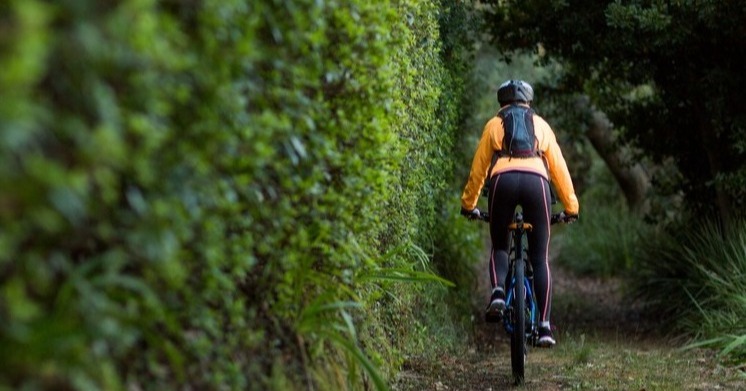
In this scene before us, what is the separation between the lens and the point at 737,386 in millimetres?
7207

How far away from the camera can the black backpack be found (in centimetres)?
747

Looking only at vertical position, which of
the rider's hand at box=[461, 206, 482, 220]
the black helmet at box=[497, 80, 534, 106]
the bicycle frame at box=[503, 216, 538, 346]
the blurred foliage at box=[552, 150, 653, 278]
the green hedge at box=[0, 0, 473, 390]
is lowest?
the green hedge at box=[0, 0, 473, 390]

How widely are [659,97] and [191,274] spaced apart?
939 cm

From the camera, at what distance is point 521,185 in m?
7.40

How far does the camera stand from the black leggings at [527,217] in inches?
292

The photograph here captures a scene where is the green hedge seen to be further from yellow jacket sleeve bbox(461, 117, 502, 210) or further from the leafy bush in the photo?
the leafy bush

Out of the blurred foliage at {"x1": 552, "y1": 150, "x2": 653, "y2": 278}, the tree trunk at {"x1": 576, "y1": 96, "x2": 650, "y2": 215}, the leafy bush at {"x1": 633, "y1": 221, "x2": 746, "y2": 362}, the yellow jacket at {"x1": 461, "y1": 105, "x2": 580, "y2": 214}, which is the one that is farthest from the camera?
the blurred foliage at {"x1": 552, "y1": 150, "x2": 653, "y2": 278}

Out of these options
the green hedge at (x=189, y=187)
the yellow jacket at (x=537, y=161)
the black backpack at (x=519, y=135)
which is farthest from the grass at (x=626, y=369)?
the green hedge at (x=189, y=187)

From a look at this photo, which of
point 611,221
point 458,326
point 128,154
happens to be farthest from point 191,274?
point 611,221

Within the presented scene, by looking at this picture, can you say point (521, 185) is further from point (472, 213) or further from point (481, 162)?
point (472, 213)

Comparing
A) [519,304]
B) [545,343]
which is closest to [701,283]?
[545,343]

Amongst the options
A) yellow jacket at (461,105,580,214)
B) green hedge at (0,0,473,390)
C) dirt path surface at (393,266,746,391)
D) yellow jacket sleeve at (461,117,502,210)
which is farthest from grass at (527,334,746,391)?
green hedge at (0,0,473,390)

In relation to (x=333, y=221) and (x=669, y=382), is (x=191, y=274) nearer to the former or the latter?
(x=333, y=221)

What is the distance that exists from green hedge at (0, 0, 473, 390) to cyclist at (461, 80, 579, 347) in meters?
1.65
